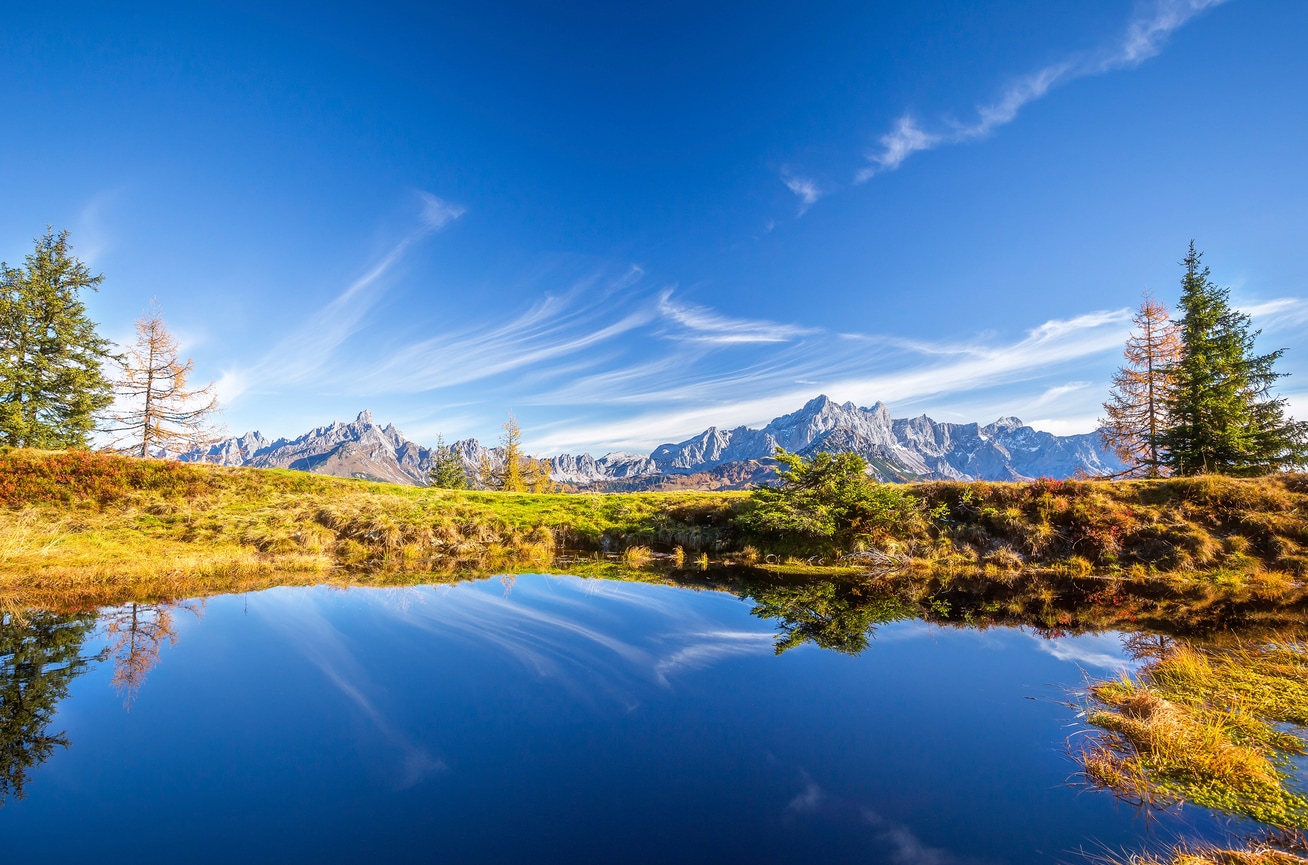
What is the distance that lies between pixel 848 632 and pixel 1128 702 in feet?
16.7

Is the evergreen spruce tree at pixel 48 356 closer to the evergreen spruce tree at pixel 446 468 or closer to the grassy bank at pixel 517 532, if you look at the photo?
the grassy bank at pixel 517 532

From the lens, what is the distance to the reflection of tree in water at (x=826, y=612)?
11.5m

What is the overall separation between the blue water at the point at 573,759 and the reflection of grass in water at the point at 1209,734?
54cm

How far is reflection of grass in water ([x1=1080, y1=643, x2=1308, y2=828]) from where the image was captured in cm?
558

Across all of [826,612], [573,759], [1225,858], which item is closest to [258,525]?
[573,759]

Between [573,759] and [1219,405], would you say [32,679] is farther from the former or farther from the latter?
[1219,405]

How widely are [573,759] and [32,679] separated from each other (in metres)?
9.92

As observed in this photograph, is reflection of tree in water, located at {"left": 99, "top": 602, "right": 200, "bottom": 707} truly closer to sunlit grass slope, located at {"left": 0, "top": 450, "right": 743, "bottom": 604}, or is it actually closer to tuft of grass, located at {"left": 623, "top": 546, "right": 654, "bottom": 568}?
sunlit grass slope, located at {"left": 0, "top": 450, "right": 743, "bottom": 604}

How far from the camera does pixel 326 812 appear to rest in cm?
559

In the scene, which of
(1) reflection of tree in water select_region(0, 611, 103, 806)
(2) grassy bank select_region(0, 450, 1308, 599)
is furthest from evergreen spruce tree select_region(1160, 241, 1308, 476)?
(1) reflection of tree in water select_region(0, 611, 103, 806)

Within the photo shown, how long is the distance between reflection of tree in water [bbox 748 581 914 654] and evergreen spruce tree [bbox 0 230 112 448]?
4927cm

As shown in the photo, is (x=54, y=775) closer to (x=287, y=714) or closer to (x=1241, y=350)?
(x=287, y=714)

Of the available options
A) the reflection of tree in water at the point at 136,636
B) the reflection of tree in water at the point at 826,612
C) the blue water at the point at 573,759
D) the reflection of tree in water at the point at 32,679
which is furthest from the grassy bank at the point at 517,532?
the blue water at the point at 573,759

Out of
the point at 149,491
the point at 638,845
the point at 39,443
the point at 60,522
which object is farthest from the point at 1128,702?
the point at 39,443
